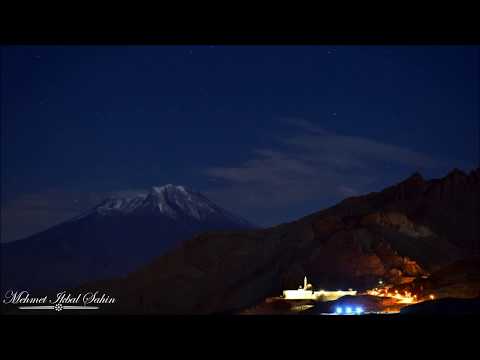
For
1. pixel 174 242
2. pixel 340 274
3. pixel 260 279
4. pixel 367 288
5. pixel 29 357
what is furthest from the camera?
pixel 174 242

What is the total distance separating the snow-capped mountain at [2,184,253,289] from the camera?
24.2 m

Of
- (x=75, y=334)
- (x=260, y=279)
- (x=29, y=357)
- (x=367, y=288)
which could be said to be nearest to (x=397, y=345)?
(x=75, y=334)

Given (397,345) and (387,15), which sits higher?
(387,15)

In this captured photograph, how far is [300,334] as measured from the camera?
411 cm

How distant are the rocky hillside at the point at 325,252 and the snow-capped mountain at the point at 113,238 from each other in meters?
0.85

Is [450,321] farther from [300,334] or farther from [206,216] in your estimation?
[206,216]

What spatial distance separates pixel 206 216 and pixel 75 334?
24.2 metres

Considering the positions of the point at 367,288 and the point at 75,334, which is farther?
the point at 367,288

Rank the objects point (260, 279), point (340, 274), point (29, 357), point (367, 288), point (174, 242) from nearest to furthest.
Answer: point (29, 357), point (367, 288), point (340, 274), point (260, 279), point (174, 242)

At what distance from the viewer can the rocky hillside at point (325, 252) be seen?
22.4 meters

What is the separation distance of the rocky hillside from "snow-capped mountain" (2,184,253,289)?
0.85 metres

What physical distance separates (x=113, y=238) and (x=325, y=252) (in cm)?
933

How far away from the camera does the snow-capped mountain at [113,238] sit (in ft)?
79.4

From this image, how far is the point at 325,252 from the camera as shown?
2369cm
